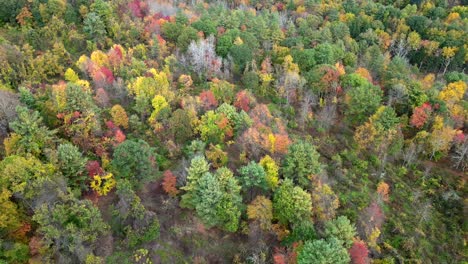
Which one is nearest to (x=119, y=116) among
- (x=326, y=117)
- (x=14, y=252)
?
(x=14, y=252)

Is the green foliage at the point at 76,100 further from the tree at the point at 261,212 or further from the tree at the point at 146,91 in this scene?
the tree at the point at 261,212

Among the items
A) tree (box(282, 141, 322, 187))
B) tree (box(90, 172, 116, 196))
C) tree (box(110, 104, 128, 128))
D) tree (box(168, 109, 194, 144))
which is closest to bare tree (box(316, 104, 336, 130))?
tree (box(282, 141, 322, 187))

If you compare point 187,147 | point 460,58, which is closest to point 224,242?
point 187,147

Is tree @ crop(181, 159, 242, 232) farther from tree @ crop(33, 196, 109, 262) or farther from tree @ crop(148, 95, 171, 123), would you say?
tree @ crop(148, 95, 171, 123)

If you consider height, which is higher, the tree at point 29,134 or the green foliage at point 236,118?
the tree at point 29,134

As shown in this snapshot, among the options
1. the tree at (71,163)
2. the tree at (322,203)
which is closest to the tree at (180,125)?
the tree at (71,163)

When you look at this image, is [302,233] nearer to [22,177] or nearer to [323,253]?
[323,253]

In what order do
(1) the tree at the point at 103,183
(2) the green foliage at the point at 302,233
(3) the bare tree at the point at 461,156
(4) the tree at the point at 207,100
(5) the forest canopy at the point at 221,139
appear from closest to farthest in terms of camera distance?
(5) the forest canopy at the point at 221,139 < (2) the green foliage at the point at 302,233 < (1) the tree at the point at 103,183 < (4) the tree at the point at 207,100 < (3) the bare tree at the point at 461,156
